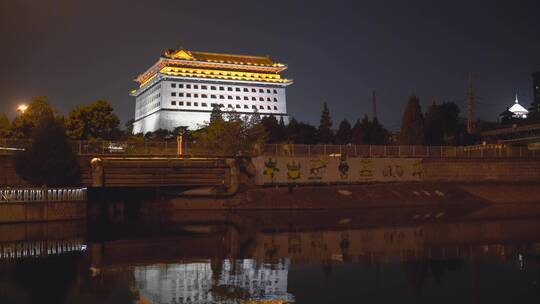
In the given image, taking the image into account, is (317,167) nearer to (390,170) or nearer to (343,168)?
(343,168)

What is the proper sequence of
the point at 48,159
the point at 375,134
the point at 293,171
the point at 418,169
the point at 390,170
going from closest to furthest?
the point at 48,159, the point at 293,171, the point at 390,170, the point at 418,169, the point at 375,134

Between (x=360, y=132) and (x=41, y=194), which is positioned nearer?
(x=41, y=194)

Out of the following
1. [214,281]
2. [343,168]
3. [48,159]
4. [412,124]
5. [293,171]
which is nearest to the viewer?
[214,281]

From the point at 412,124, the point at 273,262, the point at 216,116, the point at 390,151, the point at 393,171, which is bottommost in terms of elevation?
the point at 273,262

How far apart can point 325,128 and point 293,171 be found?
140ft

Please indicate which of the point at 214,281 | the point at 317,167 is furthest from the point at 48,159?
the point at 214,281

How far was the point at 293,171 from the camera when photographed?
45.5 meters

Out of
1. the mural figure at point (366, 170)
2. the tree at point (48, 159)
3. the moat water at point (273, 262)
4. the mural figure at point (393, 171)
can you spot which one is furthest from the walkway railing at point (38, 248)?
the mural figure at point (393, 171)

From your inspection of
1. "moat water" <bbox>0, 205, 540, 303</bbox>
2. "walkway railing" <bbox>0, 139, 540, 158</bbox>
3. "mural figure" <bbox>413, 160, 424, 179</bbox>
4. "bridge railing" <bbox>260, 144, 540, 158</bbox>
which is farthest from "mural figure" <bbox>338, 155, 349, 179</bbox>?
"moat water" <bbox>0, 205, 540, 303</bbox>

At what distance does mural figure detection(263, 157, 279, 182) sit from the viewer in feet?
145

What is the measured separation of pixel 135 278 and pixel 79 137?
157ft

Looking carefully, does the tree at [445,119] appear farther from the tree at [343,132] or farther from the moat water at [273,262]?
the moat water at [273,262]

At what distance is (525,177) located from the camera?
173 ft

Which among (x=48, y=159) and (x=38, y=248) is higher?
(x=48, y=159)
